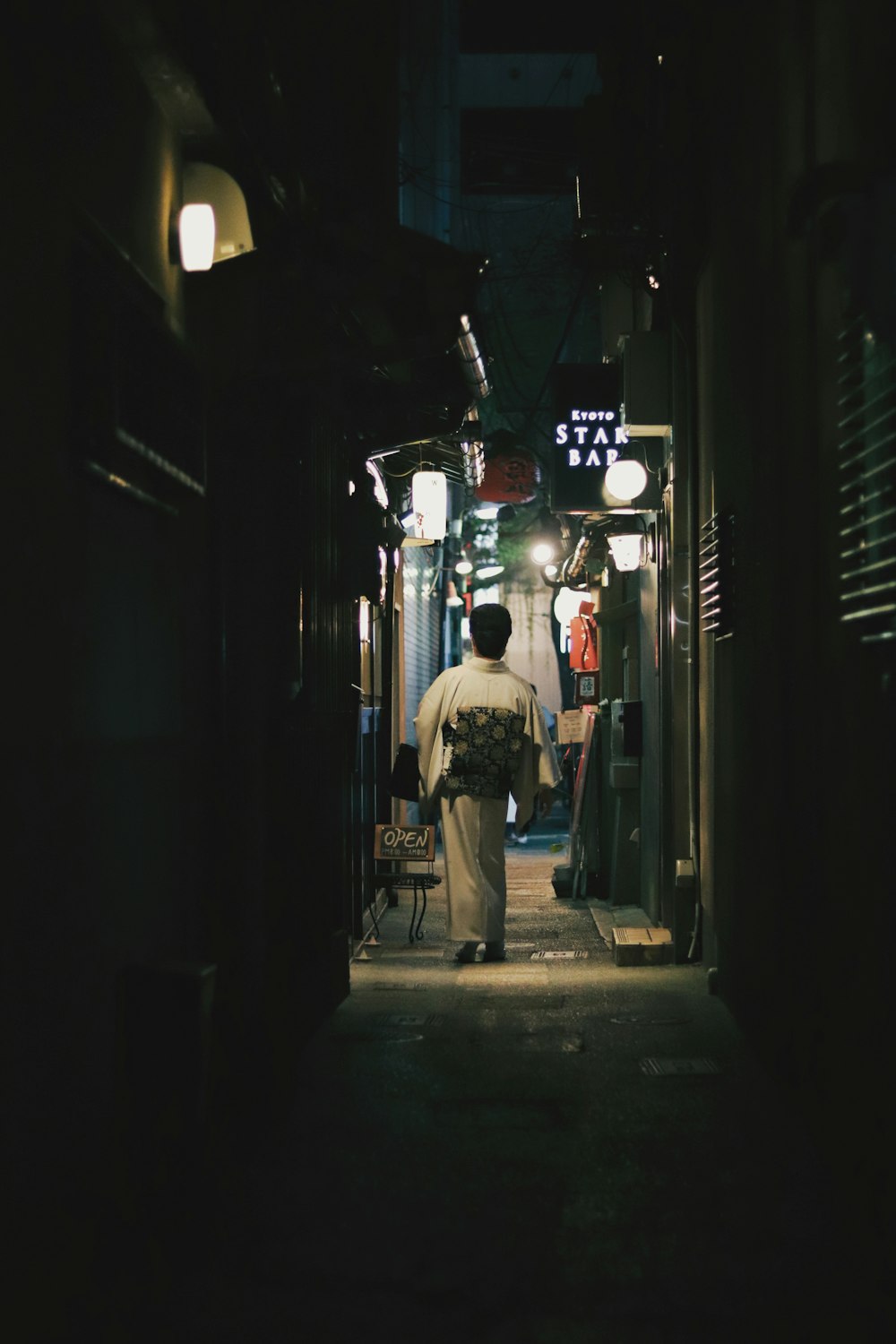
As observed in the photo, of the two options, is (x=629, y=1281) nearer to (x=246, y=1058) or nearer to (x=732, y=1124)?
(x=732, y=1124)

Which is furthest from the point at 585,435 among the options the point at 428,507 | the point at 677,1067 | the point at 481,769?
the point at 677,1067

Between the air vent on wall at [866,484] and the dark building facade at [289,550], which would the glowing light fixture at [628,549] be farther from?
the air vent on wall at [866,484]

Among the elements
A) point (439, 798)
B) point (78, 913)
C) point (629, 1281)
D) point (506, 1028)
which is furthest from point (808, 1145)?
point (439, 798)

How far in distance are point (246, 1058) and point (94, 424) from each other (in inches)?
148

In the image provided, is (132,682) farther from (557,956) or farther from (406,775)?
(557,956)

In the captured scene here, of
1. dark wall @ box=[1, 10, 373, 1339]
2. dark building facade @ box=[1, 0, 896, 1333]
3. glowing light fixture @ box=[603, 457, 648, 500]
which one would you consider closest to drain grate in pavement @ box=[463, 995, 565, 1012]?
dark building facade @ box=[1, 0, 896, 1333]

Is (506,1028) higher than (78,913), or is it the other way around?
(78,913)

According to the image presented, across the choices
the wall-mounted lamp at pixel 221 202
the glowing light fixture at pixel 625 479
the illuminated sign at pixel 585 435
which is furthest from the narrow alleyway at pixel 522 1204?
the illuminated sign at pixel 585 435

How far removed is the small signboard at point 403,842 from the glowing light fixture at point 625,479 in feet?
13.2

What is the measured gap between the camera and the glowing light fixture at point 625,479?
1251 centimetres

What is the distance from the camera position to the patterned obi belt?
11336mm

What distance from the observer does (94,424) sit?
4.77m

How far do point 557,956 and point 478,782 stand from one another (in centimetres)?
196

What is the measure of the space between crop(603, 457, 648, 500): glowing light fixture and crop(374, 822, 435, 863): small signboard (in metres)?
4.02
